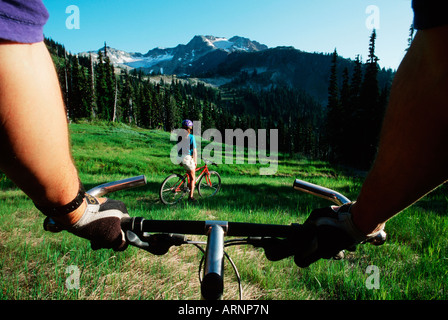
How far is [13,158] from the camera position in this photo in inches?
25.6

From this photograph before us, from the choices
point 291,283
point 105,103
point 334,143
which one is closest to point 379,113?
point 334,143

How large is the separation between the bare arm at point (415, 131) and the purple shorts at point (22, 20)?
108 cm

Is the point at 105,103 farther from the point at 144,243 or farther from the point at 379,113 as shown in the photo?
the point at 144,243

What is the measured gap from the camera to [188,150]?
7980 millimetres

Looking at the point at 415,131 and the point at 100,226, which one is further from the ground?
the point at 415,131

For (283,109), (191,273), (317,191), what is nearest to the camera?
(317,191)

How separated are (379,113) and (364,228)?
146 ft

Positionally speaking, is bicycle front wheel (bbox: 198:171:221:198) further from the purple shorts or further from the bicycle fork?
the purple shorts

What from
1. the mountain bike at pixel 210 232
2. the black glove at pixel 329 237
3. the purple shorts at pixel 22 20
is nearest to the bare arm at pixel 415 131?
the black glove at pixel 329 237

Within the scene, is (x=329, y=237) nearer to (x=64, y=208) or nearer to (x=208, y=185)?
(x=64, y=208)

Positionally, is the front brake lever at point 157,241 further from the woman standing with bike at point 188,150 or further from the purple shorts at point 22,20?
the woman standing with bike at point 188,150

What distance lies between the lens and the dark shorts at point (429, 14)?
53 cm

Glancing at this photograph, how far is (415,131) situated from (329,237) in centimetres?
56

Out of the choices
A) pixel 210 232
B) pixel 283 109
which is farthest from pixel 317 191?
pixel 283 109
